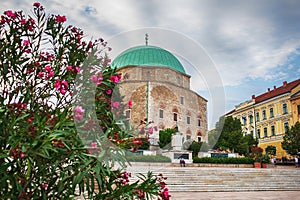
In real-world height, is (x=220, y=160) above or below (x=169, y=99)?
below

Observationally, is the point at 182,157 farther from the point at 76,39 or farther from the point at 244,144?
the point at 76,39

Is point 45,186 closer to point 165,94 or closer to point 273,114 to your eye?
point 165,94

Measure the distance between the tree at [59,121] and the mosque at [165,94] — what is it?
2.13 metres

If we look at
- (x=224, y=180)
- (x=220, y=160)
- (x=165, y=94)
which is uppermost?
(x=165, y=94)

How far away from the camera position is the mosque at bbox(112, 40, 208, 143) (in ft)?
20.1

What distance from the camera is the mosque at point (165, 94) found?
6125 mm

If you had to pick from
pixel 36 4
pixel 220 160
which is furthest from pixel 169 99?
pixel 220 160

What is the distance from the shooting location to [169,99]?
23.7 feet

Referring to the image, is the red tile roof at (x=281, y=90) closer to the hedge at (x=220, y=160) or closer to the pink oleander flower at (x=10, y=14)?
the hedge at (x=220, y=160)

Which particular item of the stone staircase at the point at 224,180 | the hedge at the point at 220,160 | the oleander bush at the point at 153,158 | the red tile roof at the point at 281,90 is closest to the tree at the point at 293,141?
the red tile roof at the point at 281,90

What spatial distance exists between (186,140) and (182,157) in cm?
1374

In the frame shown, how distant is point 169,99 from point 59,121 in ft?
15.6

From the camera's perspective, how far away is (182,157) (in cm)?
2061

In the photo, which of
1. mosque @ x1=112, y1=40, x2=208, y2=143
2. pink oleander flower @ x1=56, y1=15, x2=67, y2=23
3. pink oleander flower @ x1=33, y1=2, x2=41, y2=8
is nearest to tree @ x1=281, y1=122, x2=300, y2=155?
mosque @ x1=112, y1=40, x2=208, y2=143
